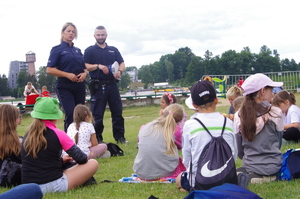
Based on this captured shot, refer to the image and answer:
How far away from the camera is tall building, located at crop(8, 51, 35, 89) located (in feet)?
378

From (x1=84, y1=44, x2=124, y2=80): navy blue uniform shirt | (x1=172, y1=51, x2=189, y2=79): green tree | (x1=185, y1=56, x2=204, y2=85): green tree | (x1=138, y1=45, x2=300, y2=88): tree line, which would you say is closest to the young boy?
(x1=84, y1=44, x2=124, y2=80): navy blue uniform shirt

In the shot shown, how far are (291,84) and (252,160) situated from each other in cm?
2455

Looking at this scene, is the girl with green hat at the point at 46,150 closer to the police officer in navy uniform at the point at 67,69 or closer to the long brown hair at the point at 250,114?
the long brown hair at the point at 250,114

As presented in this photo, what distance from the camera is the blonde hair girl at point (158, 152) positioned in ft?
15.1

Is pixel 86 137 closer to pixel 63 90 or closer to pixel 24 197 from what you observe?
pixel 63 90

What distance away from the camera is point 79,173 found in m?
4.39

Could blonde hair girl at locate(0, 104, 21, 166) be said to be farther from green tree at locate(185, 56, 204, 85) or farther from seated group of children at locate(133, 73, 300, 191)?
green tree at locate(185, 56, 204, 85)

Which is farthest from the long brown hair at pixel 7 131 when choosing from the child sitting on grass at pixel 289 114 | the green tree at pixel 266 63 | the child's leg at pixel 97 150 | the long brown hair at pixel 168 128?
the green tree at pixel 266 63

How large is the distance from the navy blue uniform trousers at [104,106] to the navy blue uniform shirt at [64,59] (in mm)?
950

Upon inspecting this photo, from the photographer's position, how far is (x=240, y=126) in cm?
416

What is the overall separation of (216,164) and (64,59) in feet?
14.7

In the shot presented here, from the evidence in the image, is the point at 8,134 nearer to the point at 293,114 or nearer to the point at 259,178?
the point at 259,178

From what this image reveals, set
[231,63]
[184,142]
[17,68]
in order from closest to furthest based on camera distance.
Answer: [184,142] → [231,63] → [17,68]

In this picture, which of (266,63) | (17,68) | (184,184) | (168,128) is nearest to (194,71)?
(266,63)
